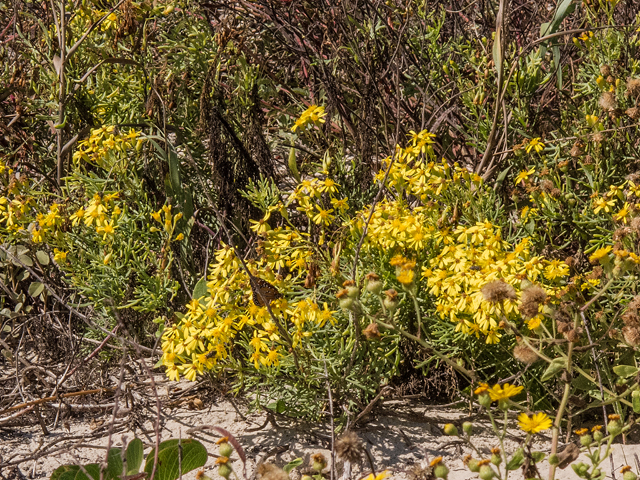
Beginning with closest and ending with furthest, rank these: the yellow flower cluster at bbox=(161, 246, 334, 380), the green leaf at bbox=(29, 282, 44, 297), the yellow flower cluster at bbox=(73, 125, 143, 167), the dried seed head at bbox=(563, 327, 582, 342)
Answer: the dried seed head at bbox=(563, 327, 582, 342)
the yellow flower cluster at bbox=(161, 246, 334, 380)
the yellow flower cluster at bbox=(73, 125, 143, 167)
the green leaf at bbox=(29, 282, 44, 297)

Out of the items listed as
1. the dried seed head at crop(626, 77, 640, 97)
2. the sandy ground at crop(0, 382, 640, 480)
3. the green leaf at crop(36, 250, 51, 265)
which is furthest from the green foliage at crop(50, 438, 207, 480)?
the dried seed head at crop(626, 77, 640, 97)

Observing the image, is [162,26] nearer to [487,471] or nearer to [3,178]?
[3,178]

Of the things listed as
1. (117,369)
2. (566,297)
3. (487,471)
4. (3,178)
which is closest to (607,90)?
(566,297)

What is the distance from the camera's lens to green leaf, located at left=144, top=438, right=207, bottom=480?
7.13ft

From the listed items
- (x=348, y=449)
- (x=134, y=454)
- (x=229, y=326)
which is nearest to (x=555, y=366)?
(x=348, y=449)

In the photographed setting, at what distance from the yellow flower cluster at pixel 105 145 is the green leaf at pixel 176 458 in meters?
1.18

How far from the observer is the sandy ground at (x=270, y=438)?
238cm

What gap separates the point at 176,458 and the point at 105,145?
1275mm

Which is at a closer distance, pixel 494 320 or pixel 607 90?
pixel 494 320

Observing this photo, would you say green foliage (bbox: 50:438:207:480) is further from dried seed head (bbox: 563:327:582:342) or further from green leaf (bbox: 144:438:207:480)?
dried seed head (bbox: 563:327:582:342)

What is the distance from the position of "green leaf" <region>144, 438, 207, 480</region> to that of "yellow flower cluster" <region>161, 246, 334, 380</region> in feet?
0.70

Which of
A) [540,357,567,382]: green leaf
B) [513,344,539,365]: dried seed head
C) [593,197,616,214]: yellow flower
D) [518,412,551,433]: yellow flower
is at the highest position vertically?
[593,197,616,214]: yellow flower

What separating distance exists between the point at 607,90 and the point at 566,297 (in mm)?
1138

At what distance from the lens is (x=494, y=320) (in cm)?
219
